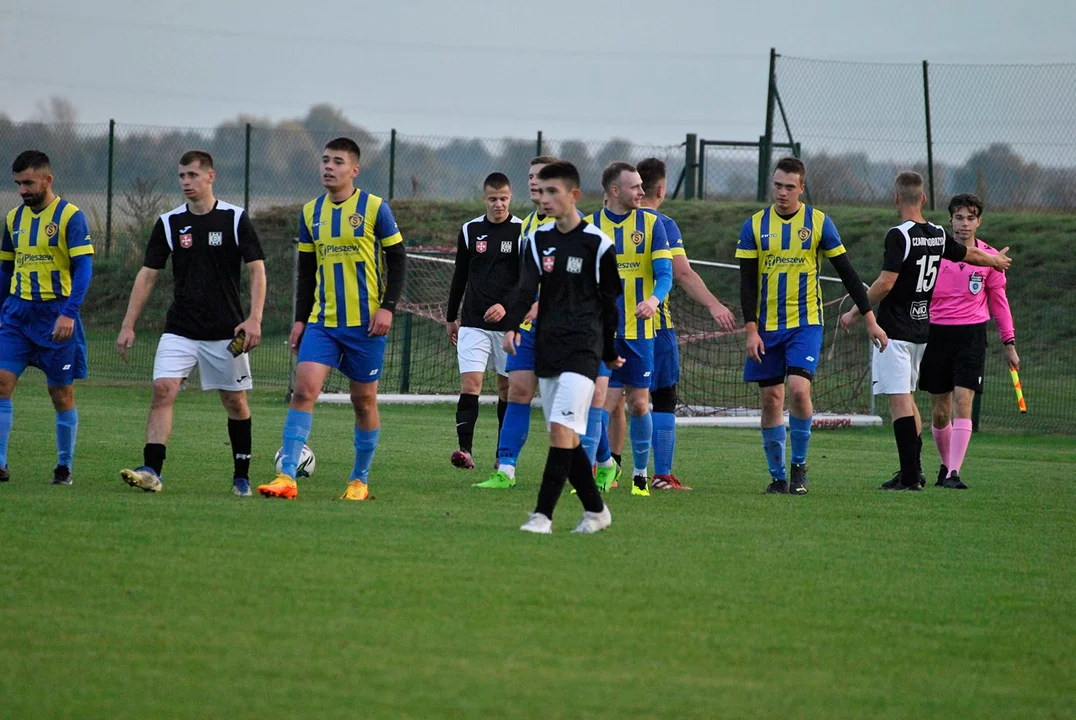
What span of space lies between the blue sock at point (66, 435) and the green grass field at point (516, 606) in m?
0.22

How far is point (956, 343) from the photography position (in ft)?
35.5

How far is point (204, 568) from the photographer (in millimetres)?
5633

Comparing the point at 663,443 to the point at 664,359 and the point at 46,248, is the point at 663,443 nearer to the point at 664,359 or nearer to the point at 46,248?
the point at 664,359

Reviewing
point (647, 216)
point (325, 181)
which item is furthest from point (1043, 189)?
point (325, 181)

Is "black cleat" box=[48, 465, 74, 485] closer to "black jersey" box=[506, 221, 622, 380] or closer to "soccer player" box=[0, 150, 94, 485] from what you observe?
"soccer player" box=[0, 150, 94, 485]

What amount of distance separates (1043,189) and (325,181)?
20294 mm

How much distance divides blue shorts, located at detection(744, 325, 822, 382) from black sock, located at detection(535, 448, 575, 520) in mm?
3074

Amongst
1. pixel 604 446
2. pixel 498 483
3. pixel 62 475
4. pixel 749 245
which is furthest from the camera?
pixel 749 245

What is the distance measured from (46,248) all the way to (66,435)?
1214mm

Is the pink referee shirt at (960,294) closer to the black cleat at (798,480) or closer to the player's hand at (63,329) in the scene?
the black cleat at (798,480)

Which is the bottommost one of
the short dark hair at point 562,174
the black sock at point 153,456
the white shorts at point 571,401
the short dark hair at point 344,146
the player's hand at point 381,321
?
the black sock at point 153,456

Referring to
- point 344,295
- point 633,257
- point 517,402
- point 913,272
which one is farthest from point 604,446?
point 913,272

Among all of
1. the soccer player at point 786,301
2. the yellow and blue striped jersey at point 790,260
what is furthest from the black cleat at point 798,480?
the yellow and blue striped jersey at point 790,260

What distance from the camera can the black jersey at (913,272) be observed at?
10.1 m
